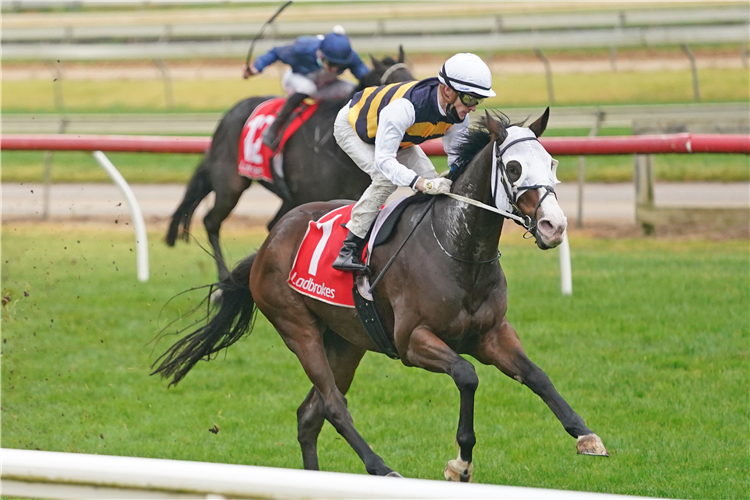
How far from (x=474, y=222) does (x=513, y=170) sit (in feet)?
1.05

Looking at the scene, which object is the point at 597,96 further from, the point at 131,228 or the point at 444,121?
the point at 444,121

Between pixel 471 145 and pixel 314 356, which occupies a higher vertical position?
pixel 471 145

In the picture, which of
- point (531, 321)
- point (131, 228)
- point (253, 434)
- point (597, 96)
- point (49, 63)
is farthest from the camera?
point (49, 63)

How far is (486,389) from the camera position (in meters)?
5.88

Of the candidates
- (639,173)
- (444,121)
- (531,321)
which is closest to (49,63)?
(639,173)

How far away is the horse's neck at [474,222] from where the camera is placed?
4.02m

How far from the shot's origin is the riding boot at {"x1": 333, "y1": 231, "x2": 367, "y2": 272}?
4.38 metres

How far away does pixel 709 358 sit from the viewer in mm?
6094

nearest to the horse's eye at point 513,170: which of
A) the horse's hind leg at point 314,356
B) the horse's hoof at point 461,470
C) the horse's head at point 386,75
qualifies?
the horse's hoof at point 461,470

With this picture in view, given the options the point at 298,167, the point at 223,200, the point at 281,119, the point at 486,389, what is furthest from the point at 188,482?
the point at 223,200

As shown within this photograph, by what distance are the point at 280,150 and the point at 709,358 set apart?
362cm

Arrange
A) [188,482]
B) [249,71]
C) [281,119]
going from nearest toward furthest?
[188,482] < [281,119] < [249,71]

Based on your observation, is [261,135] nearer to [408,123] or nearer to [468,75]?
[408,123]

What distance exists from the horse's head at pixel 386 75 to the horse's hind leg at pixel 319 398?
2675 millimetres
